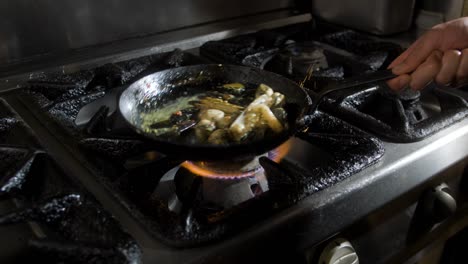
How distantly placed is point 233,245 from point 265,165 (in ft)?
0.48

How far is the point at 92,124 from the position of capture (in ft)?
2.26

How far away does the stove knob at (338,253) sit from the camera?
561 mm

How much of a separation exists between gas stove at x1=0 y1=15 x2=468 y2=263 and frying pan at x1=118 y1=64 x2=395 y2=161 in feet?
0.12

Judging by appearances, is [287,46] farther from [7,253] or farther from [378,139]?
[7,253]

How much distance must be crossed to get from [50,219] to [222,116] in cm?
27

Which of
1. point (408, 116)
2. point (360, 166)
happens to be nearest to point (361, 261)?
point (360, 166)

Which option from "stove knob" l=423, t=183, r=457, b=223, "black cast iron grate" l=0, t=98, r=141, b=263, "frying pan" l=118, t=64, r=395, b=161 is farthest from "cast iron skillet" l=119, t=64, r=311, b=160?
"stove knob" l=423, t=183, r=457, b=223

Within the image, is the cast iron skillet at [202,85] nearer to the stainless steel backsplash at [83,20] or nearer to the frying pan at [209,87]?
the frying pan at [209,87]

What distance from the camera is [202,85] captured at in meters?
0.79

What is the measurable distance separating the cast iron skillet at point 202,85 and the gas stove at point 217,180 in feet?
0.12

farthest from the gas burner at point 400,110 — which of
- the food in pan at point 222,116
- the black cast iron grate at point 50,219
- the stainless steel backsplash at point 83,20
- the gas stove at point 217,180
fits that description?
the stainless steel backsplash at point 83,20

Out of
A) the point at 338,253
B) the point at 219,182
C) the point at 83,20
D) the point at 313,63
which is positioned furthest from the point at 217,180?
the point at 83,20

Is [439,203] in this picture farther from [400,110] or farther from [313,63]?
[313,63]

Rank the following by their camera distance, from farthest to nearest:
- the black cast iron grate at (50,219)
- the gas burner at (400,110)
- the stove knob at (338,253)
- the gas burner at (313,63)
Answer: the gas burner at (313,63), the gas burner at (400,110), the stove knob at (338,253), the black cast iron grate at (50,219)
